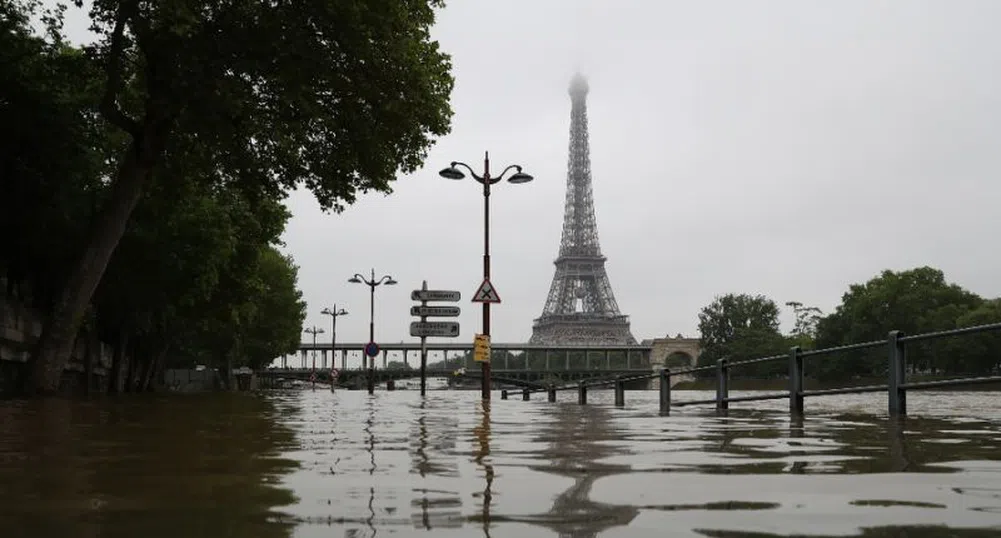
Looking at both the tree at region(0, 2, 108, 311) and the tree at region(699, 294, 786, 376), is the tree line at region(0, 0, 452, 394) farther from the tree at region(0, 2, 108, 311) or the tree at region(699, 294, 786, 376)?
the tree at region(699, 294, 786, 376)

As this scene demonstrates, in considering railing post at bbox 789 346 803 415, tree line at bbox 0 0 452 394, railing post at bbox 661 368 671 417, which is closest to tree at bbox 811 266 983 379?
tree line at bbox 0 0 452 394

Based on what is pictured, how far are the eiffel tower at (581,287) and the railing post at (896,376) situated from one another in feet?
407

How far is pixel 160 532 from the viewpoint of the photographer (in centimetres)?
270

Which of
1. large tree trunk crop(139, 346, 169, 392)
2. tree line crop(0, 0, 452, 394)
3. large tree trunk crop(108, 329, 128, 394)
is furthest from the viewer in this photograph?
large tree trunk crop(139, 346, 169, 392)

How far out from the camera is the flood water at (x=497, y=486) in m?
2.82

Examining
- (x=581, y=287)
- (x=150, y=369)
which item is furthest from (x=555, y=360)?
(x=150, y=369)

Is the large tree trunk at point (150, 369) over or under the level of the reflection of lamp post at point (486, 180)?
under

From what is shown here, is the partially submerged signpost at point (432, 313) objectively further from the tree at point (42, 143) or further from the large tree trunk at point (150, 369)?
the large tree trunk at point (150, 369)

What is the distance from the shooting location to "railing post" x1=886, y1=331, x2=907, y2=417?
1071 cm

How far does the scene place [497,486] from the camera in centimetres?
384

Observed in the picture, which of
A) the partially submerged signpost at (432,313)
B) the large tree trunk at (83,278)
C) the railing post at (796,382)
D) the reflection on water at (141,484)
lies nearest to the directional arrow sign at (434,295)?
the partially submerged signpost at (432,313)

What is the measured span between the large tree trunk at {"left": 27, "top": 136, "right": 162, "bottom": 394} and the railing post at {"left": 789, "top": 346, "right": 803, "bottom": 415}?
13716 mm

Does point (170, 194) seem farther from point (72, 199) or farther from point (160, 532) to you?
point (160, 532)

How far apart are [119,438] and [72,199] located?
1925cm
